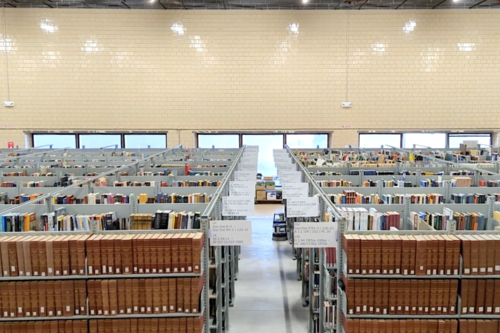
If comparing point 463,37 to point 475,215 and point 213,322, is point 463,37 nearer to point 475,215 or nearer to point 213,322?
point 475,215

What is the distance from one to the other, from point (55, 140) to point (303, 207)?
13128 millimetres

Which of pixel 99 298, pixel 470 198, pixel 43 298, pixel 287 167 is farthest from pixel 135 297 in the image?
pixel 287 167

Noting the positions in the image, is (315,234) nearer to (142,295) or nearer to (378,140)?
(142,295)

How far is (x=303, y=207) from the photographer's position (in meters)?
4.64

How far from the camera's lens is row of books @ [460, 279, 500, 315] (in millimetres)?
3537

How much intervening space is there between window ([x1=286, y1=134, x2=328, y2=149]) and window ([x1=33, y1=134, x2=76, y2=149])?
8.31m

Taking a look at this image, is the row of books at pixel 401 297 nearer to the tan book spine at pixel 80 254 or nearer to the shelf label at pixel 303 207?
the shelf label at pixel 303 207

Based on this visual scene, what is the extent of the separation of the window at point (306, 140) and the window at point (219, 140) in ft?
6.64

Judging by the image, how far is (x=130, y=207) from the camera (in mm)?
4793

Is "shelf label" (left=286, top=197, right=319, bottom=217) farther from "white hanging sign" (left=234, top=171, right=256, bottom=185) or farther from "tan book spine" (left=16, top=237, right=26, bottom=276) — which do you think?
"tan book spine" (left=16, top=237, right=26, bottom=276)

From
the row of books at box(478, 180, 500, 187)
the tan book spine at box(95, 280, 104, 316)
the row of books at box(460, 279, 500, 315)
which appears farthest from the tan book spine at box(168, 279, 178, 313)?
the row of books at box(478, 180, 500, 187)

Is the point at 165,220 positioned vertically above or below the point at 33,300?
above

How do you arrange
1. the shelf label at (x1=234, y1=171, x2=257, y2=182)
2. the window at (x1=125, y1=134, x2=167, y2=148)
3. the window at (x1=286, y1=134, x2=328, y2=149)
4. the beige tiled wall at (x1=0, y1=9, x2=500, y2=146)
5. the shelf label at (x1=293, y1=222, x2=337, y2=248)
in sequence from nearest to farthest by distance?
the shelf label at (x1=293, y1=222, x2=337, y2=248), the shelf label at (x1=234, y1=171, x2=257, y2=182), the beige tiled wall at (x1=0, y1=9, x2=500, y2=146), the window at (x1=125, y1=134, x2=167, y2=148), the window at (x1=286, y1=134, x2=328, y2=149)

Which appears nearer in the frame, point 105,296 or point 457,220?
point 105,296
